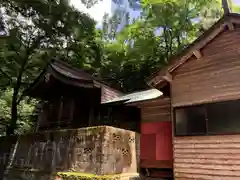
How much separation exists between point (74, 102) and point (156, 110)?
547 cm

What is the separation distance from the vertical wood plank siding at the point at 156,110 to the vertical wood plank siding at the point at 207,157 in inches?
56.4

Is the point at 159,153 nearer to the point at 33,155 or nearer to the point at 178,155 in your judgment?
the point at 178,155

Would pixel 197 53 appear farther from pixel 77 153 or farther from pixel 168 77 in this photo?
pixel 77 153

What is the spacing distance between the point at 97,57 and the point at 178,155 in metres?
14.6

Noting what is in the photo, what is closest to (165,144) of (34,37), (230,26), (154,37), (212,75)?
(212,75)

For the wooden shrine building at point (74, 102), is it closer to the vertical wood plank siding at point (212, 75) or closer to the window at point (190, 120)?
the window at point (190, 120)

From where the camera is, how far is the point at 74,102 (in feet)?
44.5

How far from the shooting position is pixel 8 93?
20734mm

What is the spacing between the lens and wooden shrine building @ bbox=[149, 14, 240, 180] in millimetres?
7465

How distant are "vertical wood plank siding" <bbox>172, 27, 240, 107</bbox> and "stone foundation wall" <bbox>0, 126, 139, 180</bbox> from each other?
2670 millimetres

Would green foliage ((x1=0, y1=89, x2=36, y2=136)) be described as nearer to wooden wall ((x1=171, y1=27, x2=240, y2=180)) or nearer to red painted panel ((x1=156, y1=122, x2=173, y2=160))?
red painted panel ((x1=156, y1=122, x2=173, y2=160))

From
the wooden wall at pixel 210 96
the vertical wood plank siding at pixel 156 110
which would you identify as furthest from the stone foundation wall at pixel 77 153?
the wooden wall at pixel 210 96

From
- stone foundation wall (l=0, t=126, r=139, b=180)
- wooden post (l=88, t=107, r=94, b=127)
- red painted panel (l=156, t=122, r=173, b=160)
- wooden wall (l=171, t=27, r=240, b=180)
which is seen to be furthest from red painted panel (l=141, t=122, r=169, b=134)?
wooden post (l=88, t=107, r=94, b=127)

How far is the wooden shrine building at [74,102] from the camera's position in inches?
491
